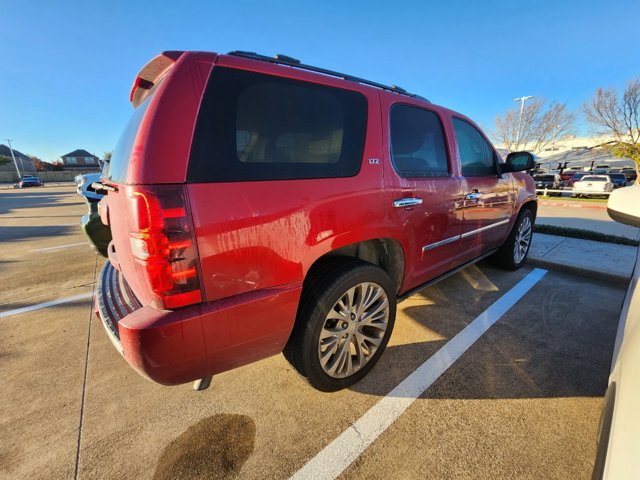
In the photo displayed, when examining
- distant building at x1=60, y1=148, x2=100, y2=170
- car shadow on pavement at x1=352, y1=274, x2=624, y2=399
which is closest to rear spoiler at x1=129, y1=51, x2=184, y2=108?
car shadow on pavement at x1=352, y1=274, x2=624, y2=399

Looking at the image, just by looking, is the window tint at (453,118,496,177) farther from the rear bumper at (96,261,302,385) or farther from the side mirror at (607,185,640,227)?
the rear bumper at (96,261,302,385)

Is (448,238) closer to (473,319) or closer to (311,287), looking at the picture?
(473,319)

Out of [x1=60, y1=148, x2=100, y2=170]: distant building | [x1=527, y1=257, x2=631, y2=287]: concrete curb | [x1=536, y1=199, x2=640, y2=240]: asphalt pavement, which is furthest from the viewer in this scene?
[x1=60, y1=148, x2=100, y2=170]: distant building

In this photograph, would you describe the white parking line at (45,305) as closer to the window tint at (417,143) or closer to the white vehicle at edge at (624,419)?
the window tint at (417,143)

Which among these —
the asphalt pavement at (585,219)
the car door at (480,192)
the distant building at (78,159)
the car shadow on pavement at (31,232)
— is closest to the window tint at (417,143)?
the car door at (480,192)

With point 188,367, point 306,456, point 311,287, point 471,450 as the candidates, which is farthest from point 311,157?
point 471,450

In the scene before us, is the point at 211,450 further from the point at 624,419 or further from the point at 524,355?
Result: the point at 524,355

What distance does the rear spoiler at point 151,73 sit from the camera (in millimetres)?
1456

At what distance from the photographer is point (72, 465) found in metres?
1.63

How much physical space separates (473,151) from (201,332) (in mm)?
3140

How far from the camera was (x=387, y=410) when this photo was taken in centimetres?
195

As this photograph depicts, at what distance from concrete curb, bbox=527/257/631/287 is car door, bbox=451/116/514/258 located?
51.0 inches

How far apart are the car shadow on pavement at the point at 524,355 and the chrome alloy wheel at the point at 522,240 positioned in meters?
0.91

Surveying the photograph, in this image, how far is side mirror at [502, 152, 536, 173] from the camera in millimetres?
3305
